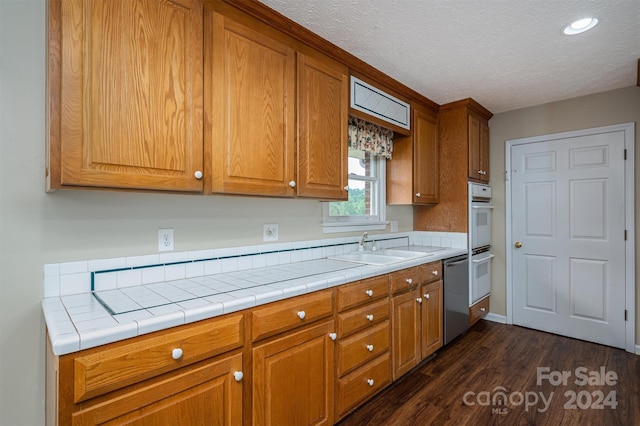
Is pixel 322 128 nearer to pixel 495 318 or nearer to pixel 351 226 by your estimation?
pixel 351 226

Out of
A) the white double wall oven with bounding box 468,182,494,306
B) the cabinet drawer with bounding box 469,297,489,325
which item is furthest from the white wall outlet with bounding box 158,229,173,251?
the cabinet drawer with bounding box 469,297,489,325

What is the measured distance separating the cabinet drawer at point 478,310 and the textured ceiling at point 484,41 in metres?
2.17

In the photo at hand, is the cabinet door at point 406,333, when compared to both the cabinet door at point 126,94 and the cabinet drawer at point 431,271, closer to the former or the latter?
the cabinet drawer at point 431,271

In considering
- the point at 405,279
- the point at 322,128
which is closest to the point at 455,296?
the point at 405,279

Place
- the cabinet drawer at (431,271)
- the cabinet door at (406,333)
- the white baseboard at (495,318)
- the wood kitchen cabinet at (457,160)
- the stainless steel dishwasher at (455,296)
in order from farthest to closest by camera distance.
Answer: the white baseboard at (495,318) → the wood kitchen cabinet at (457,160) → the stainless steel dishwasher at (455,296) → the cabinet drawer at (431,271) → the cabinet door at (406,333)

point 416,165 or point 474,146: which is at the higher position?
point 474,146

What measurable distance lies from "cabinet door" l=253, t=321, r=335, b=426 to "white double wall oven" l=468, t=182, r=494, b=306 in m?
2.14

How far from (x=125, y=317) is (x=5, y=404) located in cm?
75

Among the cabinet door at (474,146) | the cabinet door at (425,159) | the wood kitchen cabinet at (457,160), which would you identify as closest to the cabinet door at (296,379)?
the cabinet door at (425,159)

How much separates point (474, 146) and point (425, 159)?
60 cm

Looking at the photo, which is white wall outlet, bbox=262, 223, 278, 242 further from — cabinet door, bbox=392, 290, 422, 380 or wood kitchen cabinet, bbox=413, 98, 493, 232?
wood kitchen cabinet, bbox=413, 98, 493, 232

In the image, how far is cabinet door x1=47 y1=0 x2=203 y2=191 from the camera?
1.17 metres

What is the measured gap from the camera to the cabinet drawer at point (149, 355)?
976mm

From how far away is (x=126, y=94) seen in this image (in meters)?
1.31
